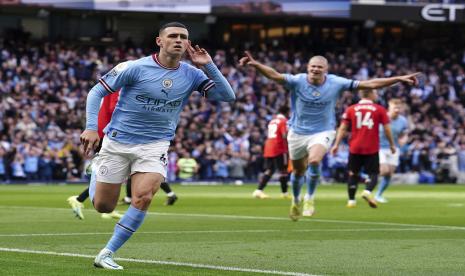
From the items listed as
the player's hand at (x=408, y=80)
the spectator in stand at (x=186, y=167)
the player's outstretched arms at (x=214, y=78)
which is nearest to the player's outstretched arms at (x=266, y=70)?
the player's hand at (x=408, y=80)

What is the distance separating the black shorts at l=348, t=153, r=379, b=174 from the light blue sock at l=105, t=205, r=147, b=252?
41.9 ft

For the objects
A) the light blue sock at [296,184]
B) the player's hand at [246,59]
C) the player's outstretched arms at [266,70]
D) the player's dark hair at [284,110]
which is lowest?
the light blue sock at [296,184]

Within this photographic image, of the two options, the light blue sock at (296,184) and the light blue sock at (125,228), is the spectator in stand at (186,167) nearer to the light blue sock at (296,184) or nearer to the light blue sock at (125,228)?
the light blue sock at (296,184)

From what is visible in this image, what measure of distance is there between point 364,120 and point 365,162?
84cm

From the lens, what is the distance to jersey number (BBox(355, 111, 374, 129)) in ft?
74.0

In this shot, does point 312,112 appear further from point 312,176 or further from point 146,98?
point 146,98

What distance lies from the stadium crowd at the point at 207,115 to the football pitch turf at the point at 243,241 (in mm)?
16676

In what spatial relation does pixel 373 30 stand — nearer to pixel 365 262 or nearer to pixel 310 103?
pixel 310 103

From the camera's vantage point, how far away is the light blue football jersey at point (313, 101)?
17.8m

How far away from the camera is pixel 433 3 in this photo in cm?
5138

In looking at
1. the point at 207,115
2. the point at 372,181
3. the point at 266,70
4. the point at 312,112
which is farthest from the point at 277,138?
the point at 207,115

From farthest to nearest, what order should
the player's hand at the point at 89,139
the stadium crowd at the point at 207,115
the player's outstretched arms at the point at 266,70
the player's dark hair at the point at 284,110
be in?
the stadium crowd at the point at 207,115 → the player's dark hair at the point at 284,110 → the player's outstretched arms at the point at 266,70 → the player's hand at the point at 89,139

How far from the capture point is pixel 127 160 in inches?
420

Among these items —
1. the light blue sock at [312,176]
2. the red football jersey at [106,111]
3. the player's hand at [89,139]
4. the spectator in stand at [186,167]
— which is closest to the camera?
the player's hand at [89,139]
